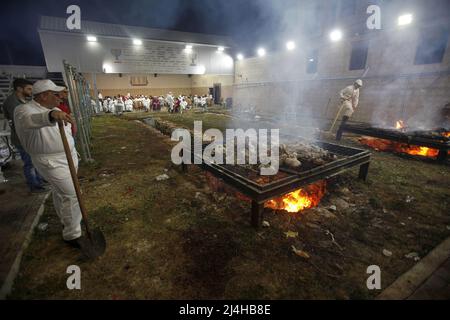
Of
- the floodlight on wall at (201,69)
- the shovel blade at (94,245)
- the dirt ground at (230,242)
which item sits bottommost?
the dirt ground at (230,242)

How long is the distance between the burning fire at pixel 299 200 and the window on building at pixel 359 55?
1248 centimetres

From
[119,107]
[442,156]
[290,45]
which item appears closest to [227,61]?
[290,45]

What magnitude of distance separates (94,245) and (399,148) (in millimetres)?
9858

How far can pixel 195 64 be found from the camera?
25641 millimetres

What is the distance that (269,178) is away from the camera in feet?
13.8

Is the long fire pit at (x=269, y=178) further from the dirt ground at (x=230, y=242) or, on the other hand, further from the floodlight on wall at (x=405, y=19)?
the floodlight on wall at (x=405, y=19)

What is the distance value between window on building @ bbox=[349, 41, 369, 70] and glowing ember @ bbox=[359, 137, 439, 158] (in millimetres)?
6809

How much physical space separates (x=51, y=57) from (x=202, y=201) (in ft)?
75.8

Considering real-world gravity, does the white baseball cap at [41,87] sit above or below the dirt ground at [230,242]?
above

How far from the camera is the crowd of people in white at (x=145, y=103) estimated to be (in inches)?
837

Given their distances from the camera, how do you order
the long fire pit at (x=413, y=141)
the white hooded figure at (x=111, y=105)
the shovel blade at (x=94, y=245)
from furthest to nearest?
the white hooded figure at (x=111, y=105), the long fire pit at (x=413, y=141), the shovel blade at (x=94, y=245)

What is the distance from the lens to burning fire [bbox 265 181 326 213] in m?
4.34

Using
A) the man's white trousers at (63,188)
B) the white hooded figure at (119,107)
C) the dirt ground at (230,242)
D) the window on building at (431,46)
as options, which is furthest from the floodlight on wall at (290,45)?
the man's white trousers at (63,188)

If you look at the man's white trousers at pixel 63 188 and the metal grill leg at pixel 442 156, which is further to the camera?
the metal grill leg at pixel 442 156
